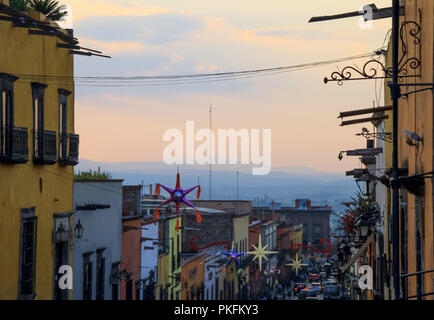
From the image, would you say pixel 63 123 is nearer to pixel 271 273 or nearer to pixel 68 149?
pixel 68 149

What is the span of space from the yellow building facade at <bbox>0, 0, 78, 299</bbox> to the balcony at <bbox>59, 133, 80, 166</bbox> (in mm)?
28

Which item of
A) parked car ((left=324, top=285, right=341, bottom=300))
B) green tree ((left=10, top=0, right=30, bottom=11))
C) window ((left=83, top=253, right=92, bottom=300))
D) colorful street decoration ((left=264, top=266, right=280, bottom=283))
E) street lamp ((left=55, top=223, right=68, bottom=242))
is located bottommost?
parked car ((left=324, top=285, right=341, bottom=300))

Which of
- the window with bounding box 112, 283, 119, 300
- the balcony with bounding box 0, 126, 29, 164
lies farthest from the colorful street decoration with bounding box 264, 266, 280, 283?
the balcony with bounding box 0, 126, 29, 164

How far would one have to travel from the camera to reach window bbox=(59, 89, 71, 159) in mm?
24344

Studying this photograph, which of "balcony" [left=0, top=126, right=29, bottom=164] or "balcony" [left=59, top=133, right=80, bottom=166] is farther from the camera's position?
"balcony" [left=59, top=133, right=80, bottom=166]

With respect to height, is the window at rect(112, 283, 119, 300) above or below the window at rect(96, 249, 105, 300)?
below

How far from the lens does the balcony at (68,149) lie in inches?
957

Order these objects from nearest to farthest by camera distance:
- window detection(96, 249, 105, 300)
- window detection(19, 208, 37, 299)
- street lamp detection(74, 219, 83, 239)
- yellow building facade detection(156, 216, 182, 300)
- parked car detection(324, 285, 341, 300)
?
window detection(19, 208, 37, 299), street lamp detection(74, 219, 83, 239), window detection(96, 249, 105, 300), yellow building facade detection(156, 216, 182, 300), parked car detection(324, 285, 341, 300)

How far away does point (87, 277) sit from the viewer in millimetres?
28344

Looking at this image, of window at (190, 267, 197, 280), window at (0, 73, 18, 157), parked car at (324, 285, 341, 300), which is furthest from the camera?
parked car at (324, 285, 341, 300)

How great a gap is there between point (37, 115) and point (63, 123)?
2.48 meters

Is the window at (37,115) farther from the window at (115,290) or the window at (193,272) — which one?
Answer: the window at (193,272)

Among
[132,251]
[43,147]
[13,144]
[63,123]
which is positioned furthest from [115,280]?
[13,144]

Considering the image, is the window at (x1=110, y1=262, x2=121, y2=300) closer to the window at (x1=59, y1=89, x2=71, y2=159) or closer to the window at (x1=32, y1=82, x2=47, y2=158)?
the window at (x1=59, y1=89, x2=71, y2=159)
